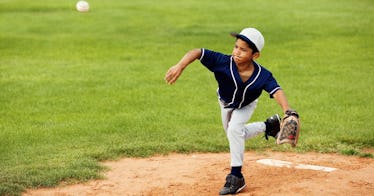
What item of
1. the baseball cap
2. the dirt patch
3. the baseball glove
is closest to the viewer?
the baseball glove

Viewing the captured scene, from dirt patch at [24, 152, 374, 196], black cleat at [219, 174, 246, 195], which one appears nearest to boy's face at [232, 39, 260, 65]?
black cleat at [219, 174, 246, 195]

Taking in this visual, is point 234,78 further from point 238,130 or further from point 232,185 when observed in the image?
point 232,185

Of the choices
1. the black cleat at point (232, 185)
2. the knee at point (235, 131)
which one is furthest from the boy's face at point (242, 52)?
the black cleat at point (232, 185)

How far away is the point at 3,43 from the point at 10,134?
9.23 metres

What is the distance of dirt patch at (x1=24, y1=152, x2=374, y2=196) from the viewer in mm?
7164

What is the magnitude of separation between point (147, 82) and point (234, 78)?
6888 millimetres

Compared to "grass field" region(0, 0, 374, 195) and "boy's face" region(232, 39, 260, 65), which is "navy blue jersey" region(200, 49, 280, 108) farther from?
"grass field" region(0, 0, 374, 195)

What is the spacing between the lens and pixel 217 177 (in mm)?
7773

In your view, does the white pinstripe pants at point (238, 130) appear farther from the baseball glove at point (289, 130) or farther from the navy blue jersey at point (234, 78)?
the baseball glove at point (289, 130)

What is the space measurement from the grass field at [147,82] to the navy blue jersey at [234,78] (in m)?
1.81

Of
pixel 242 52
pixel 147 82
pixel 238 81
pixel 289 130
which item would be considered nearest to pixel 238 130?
pixel 238 81

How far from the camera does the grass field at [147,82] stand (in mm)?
9195

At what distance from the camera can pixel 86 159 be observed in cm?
845

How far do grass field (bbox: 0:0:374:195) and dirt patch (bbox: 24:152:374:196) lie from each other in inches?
11.2
